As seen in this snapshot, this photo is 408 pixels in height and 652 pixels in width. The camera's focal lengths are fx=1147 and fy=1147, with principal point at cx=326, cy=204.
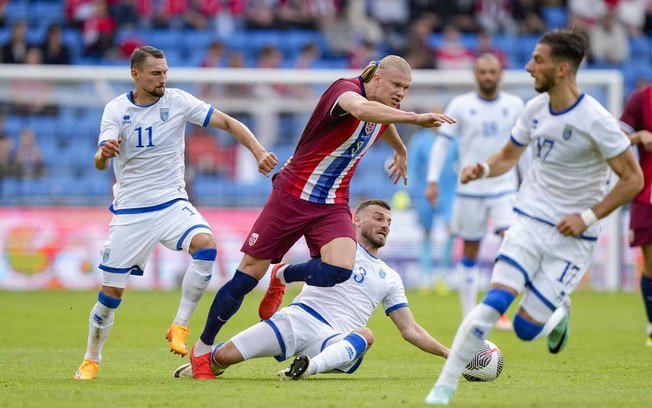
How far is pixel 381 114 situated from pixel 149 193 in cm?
223

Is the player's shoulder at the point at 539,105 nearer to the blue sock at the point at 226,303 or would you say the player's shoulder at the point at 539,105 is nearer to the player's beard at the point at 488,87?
the blue sock at the point at 226,303

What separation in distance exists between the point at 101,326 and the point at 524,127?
3650mm

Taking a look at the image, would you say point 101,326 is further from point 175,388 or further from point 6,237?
point 6,237

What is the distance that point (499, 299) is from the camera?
695 centimetres

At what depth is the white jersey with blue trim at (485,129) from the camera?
13.2 metres

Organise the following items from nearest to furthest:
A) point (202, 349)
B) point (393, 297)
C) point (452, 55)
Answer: point (202, 349) → point (393, 297) → point (452, 55)

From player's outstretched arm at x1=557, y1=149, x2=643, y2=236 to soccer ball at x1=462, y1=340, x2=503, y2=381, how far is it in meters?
1.70

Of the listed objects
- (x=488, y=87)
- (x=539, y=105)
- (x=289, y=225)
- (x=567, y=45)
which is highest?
(x=567, y=45)

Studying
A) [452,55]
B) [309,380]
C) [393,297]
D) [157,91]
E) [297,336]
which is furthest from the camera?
[452,55]

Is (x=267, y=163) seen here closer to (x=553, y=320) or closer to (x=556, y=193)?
(x=556, y=193)

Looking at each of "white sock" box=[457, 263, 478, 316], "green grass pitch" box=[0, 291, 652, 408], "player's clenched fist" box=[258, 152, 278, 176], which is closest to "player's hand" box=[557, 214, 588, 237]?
"green grass pitch" box=[0, 291, 652, 408]

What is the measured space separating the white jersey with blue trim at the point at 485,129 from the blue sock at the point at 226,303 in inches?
196

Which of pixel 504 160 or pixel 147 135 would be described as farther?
pixel 147 135

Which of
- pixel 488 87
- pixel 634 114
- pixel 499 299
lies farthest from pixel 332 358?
→ pixel 488 87
